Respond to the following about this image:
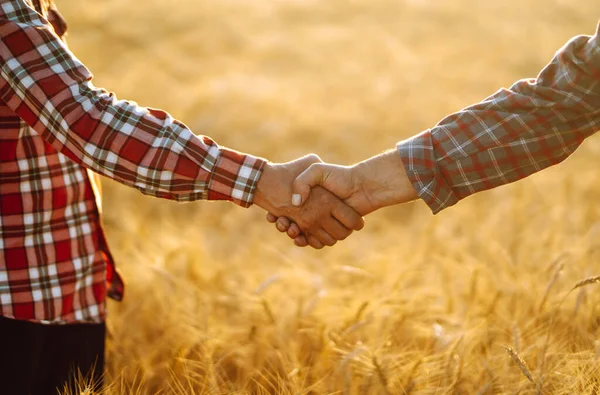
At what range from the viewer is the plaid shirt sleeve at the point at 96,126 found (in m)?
1.50

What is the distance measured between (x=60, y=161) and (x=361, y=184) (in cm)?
78

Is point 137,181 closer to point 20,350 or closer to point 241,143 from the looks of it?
point 20,350

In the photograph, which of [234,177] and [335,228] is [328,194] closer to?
[335,228]

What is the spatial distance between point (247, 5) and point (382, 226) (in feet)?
14.5

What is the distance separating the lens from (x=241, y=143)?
4.78 metres

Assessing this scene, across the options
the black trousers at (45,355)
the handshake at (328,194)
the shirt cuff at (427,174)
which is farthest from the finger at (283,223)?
the black trousers at (45,355)

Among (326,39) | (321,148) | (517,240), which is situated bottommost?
(517,240)

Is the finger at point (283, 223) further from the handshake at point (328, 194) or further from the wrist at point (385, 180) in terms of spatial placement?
the wrist at point (385, 180)

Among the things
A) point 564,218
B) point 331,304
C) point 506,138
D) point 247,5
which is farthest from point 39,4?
point 247,5

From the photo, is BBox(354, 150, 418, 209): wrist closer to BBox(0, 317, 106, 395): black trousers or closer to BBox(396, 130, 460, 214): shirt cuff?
BBox(396, 130, 460, 214): shirt cuff

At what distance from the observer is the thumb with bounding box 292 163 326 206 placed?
1860 millimetres

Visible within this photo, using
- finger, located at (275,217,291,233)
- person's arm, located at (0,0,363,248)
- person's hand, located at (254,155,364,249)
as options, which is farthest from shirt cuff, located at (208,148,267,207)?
finger, located at (275,217,291,233)

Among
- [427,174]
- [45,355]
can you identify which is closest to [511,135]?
[427,174]

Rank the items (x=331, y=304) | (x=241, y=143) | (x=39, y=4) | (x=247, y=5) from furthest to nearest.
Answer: (x=247, y=5), (x=241, y=143), (x=331, y=304), (x=39, y=4)
